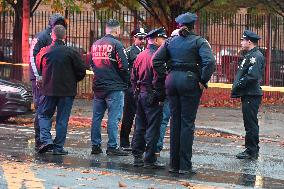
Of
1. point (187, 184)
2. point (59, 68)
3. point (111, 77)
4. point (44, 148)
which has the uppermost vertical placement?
point (59, 68)

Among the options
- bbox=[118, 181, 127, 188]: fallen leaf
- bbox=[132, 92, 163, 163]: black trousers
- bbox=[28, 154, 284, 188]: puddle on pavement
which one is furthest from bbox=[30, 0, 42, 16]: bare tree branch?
bbox=[118, 181, 127, 188]: fallen leaf

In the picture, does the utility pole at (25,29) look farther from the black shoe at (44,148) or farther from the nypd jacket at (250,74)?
the nypd jacket at (250,74)

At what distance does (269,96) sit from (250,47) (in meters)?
12.9

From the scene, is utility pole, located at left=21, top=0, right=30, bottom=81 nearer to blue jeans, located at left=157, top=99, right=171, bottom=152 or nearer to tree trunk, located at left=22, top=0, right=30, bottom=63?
tree trunk, located at left=22, top=0, right=30, bottom=63

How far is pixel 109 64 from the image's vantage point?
38.0ft

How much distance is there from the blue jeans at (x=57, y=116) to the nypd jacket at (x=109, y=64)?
522 millimetres

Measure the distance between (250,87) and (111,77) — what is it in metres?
1.96

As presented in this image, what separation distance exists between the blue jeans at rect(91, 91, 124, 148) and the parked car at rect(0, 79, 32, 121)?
5457mm

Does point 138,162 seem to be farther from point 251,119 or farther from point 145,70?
point 251,119

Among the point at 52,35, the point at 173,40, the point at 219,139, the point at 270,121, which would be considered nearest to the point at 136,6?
the point at 270,121

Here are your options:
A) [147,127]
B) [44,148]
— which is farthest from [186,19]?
[44,148]

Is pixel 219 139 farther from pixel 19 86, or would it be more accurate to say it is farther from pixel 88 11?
pixel 88 11

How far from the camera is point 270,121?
19.0 metres

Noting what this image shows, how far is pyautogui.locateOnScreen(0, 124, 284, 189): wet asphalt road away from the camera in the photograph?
930 cm
